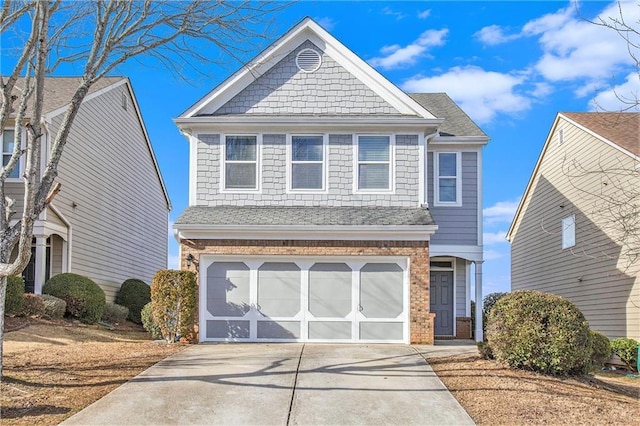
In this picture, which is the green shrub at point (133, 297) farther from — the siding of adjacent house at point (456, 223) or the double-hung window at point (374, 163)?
the siding of adjacent house at point (456, 223)

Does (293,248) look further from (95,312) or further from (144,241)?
(144,241)

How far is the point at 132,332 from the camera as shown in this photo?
721 inches

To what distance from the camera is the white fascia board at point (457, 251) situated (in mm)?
17500

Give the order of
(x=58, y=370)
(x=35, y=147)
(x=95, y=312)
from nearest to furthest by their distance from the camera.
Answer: (x=35, y=147), (x=58, y=370), (x=95, y=312)

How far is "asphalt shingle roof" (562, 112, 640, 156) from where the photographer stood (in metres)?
17.4

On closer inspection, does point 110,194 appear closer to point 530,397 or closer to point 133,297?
point 133,297

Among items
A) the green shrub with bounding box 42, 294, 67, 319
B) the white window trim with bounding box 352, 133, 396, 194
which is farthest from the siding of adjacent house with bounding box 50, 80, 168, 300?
the white window trim with bounding box 352, 133, 396, 194

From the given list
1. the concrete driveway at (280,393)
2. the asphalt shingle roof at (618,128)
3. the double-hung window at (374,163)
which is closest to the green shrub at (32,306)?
the concrete driveway at (280,393)

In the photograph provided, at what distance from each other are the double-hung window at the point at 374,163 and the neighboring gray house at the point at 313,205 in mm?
25

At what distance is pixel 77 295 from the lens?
17.9 meters

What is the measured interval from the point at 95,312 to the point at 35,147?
366 inches

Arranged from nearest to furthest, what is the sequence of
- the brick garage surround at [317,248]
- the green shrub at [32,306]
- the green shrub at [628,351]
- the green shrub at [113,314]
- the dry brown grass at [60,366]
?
the dry brown grass at [60,366]
the brick garage surround at [317,248]
the green shrub at [628,351]
the green shrub at [32,306]
the green shrub at [113,314]

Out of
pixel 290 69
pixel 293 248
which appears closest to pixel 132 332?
pixel 293 248

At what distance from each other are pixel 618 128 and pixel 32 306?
17.1 meters
